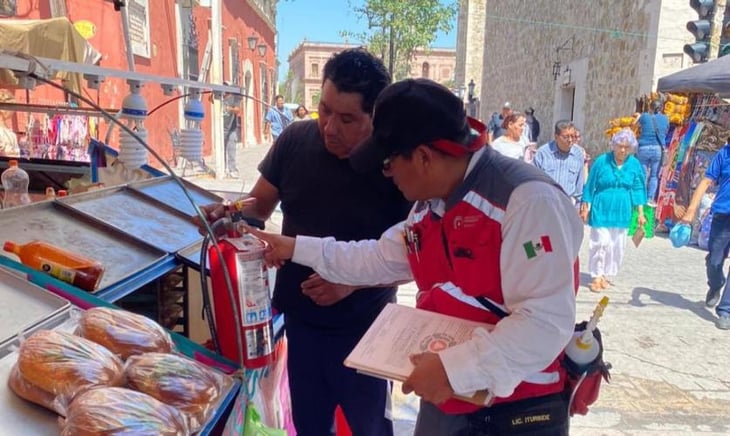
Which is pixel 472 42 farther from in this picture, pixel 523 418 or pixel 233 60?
pixel 523 418

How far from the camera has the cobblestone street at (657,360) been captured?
3.40 m

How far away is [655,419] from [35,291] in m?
3.46

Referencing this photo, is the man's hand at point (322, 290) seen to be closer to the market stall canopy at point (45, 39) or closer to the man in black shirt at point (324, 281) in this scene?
the man in black shirt at point (324, 281)

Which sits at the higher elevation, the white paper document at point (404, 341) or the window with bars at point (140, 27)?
the window with bars at point (140, 27)

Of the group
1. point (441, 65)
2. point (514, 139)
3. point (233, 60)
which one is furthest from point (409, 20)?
point (441, 65)

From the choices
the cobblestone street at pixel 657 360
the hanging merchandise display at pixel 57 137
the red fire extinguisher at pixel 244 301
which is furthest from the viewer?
the hanging merchandise display at pixel 57 137

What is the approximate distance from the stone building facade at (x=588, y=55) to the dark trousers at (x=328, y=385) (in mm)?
10706

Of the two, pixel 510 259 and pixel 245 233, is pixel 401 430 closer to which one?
pixel 245 233

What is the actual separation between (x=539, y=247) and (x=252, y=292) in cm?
77

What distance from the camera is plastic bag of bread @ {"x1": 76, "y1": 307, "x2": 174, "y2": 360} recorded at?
4.18 feet

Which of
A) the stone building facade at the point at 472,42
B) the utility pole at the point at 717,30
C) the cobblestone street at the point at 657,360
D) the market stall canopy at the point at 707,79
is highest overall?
the stone building facade at the point at 472,42

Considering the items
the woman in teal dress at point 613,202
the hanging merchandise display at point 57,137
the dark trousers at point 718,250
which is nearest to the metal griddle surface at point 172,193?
the hanging merchandise display at point 57,137

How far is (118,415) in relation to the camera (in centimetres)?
Answer: 103

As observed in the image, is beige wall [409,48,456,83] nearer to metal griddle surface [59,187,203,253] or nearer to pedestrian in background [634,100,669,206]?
pedestrian in background [634,100,669,206]
